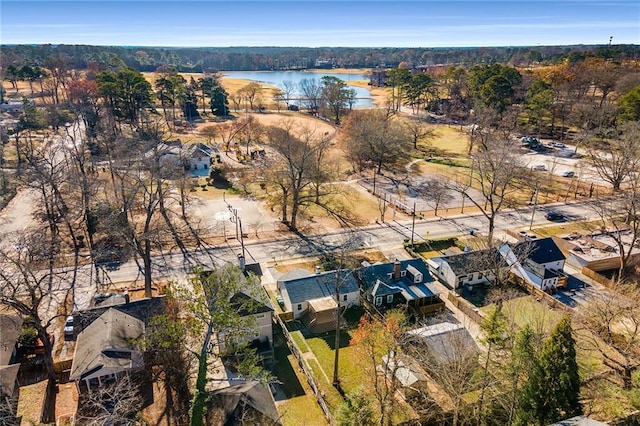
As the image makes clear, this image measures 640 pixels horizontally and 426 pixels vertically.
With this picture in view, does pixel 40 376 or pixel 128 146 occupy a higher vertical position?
pixel 128 146

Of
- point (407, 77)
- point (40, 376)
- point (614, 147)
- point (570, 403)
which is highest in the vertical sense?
point (407, 77)

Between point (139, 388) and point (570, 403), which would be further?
point (139, 388)

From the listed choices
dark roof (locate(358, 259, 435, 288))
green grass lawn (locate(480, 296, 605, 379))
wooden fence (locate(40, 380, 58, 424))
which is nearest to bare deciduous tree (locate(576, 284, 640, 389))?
green grass lawn (locate(480, 296, 605, 379))

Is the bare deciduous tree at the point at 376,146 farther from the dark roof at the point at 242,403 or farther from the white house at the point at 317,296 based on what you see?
the dark roof at the point at 242,403

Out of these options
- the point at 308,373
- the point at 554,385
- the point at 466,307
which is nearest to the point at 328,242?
the point at 466,307

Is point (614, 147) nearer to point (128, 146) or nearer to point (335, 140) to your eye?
point (335, 140)

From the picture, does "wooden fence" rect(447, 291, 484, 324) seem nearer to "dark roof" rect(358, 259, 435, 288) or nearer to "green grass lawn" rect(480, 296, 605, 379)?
"green grass lawn" rect(480, 296, 605, 379)

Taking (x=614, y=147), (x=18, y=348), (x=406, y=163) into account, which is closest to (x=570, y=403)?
(x=18, y=348)

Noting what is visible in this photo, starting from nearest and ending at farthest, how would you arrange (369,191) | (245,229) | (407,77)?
(245,229) → (369,191) → (407,77)
